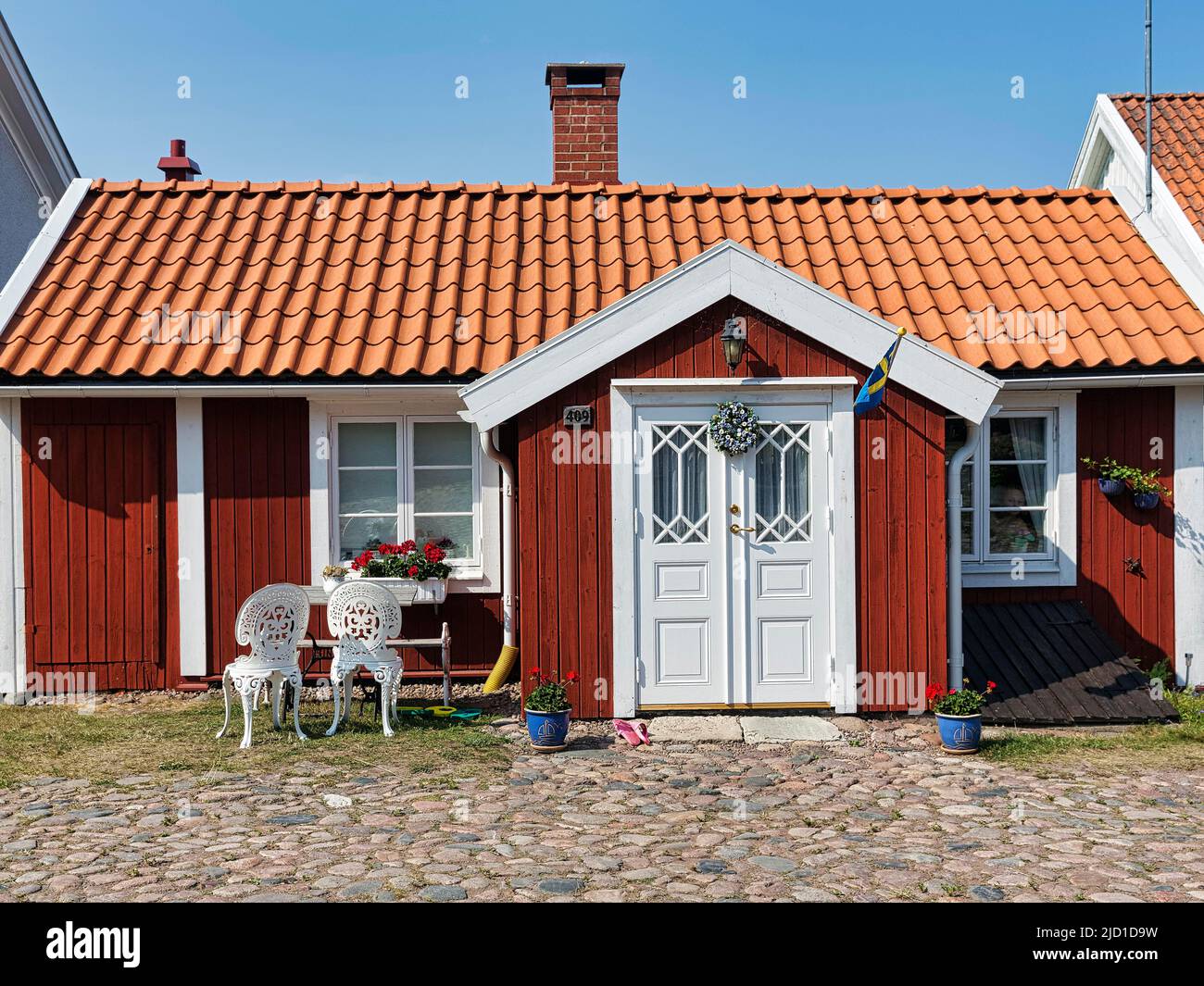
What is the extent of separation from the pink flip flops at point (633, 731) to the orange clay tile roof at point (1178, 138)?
746cm

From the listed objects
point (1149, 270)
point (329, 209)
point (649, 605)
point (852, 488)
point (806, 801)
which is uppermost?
point (329, 209)

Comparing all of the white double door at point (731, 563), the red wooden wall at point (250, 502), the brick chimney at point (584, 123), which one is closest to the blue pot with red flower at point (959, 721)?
the white double door at point (731, 563)

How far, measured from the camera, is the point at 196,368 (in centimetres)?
1018

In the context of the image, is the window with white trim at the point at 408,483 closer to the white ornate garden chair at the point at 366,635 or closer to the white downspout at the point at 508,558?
the white downspout at the point at 508,558

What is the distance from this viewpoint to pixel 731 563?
926 cm

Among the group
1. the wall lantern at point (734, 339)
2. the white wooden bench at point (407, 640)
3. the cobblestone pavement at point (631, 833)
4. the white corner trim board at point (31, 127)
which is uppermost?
the white corner trim board at point (31, 127)

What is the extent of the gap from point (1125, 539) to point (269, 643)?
7.39 meters

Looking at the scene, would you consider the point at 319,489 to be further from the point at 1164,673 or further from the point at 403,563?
the point at 1164,673

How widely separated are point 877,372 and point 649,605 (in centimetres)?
244

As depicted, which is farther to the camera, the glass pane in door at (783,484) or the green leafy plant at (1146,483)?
the green leafy plant at (1146,483)

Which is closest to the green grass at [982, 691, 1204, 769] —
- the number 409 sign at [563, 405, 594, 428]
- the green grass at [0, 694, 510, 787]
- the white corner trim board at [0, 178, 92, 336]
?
the green grass at [0, 694, 510, 787]

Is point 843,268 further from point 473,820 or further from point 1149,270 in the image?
point 473,820

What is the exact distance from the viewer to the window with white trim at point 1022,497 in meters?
10.8

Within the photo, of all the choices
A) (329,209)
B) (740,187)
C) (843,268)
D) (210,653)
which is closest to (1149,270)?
(843,268)
